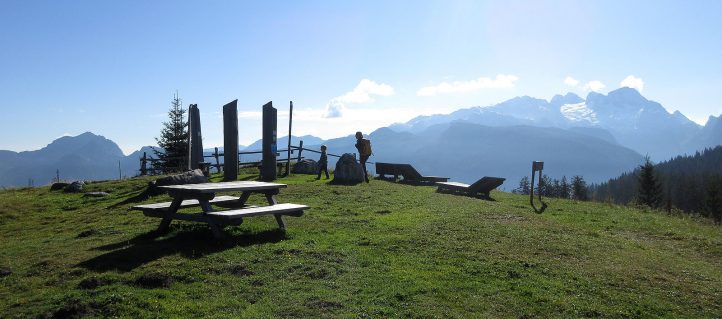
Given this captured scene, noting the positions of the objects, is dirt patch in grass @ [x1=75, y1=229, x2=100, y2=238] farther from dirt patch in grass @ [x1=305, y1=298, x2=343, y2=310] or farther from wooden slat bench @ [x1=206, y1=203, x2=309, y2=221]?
dirt patch in grass @ [x1=305, y1=298, x2=343, y2=310]

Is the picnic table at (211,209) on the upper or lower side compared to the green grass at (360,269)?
upper

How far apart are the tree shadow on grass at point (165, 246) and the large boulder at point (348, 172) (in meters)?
12.5

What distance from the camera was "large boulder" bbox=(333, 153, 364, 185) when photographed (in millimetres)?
23359

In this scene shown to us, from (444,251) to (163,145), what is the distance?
35.5 m

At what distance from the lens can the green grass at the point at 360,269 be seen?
643cm

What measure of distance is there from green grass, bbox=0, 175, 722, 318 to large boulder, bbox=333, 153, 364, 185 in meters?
9.24

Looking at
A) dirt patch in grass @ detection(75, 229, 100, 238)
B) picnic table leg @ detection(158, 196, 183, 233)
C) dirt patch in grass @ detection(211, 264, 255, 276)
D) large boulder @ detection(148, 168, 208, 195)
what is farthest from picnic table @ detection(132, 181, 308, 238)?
large boulder @ detection(148, 168, 208, 195)

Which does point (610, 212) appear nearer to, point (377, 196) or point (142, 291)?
point (377, 196)

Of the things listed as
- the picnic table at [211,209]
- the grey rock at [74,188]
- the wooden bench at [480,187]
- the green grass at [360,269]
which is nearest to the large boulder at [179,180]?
the green grass at [360,269]

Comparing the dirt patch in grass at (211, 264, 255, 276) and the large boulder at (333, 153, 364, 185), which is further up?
the large boulder at (333, 153, 364, 185)

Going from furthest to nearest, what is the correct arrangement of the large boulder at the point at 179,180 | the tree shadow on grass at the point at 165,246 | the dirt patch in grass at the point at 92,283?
1. the large boulder at the point at 179,180
2. the tree shadow on grass at the point at 165,246
3. the dirt patch in grass at the point at 92,283

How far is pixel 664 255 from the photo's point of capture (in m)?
10.4

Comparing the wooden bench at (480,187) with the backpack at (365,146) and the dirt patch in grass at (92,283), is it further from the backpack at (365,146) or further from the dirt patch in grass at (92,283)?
the dirt patch in grass at (92,283)

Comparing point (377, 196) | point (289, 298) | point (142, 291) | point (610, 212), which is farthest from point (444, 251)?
point (610, 212)
